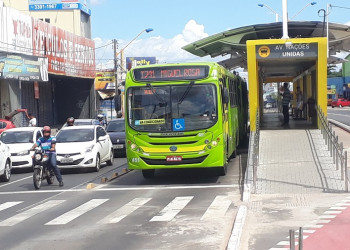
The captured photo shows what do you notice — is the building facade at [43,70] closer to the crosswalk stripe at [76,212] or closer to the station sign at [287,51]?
the station sign at [287,51]

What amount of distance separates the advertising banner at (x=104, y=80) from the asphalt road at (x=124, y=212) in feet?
164

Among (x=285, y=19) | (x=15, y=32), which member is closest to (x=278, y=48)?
(x=285, y=19)

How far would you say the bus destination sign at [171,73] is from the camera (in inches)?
623

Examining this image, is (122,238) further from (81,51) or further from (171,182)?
(81,51)

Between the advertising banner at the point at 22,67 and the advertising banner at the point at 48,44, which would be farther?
the advertising banner at the point at 48,44

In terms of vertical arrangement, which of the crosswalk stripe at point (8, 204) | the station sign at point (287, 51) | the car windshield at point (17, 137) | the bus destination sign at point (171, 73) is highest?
the station sign at point (287, 51)

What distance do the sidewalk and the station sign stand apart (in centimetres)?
266

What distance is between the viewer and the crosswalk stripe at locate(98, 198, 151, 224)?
1091 cm

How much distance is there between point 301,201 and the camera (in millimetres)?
11875

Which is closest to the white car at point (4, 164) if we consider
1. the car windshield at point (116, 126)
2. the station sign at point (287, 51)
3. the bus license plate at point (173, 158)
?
the bus license plate at point (173, 158)

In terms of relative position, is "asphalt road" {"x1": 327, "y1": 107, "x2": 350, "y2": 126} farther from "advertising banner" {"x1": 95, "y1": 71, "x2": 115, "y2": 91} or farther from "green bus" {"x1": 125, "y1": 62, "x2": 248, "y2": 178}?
"advertising banner" {"x1": 95, "y1": 71, "x2": 115, "y2": 91}

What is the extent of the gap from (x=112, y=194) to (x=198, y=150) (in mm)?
2539

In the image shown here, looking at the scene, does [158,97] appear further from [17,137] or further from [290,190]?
[17,137]

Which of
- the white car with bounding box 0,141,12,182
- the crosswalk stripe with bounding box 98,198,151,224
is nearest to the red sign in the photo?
the white car with bounding box 0,141,12,182
